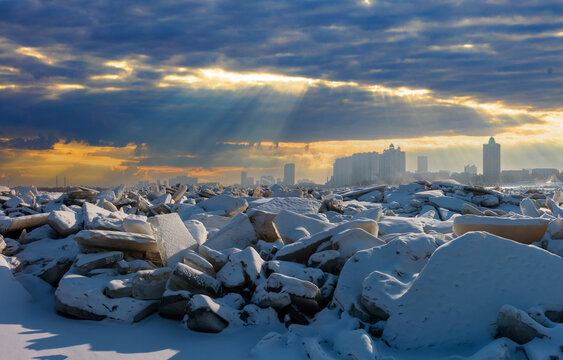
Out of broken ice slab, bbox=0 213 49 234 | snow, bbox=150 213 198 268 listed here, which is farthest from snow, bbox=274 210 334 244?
broken ice slab, bbox=0 213 49 234

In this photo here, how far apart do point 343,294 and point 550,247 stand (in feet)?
6.38

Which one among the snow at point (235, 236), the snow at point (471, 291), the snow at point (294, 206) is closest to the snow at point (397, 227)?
the snow at point (294, 206)

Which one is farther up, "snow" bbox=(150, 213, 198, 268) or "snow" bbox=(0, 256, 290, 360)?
"snow" bbox=(150, 213, 198, 268)

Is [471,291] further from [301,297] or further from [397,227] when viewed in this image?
[397,227]

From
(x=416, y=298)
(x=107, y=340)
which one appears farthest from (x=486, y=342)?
(x=107, y=340)

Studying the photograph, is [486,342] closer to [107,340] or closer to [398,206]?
[107,340]

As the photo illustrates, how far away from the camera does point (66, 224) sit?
5512mm

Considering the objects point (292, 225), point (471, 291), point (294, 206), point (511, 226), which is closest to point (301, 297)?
point (471, 291)

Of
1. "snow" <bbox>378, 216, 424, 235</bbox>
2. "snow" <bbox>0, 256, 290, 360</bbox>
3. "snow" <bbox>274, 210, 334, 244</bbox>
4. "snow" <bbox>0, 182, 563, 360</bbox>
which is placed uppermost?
"snow" <bbox>274, 210, 334, 244</bbox>

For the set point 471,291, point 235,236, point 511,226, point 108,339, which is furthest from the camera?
point 235,236

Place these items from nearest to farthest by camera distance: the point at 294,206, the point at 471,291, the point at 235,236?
1. the point at 471,291
2. the point at 235,236
3. the point at 294,206

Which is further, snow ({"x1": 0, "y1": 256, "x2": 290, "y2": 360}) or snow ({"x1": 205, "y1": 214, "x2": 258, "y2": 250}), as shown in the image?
snow ({"x1": 205, "y1": 214, "x2": 258, "y2": 250})

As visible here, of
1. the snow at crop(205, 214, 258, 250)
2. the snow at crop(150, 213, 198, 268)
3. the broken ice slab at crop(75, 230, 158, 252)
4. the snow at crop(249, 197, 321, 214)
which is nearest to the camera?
the snow at crop(150, 213, 198, 268)

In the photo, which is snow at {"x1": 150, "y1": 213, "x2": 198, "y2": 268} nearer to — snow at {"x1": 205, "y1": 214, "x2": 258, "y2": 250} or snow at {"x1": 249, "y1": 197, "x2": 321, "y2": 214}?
snow at {"x1": 205, "y1": 214, "x2": 258, "y2": 250}
